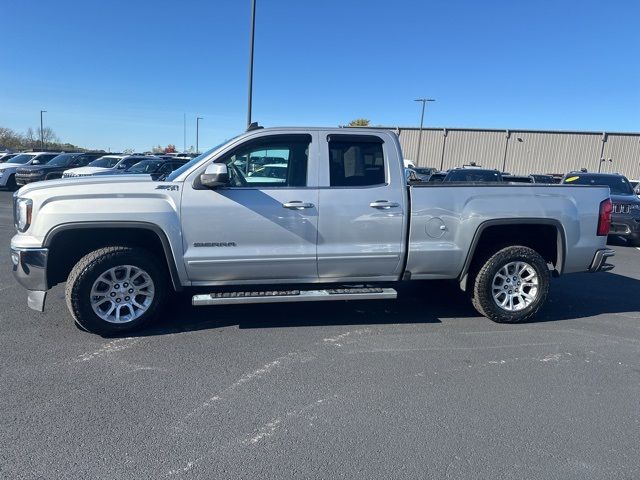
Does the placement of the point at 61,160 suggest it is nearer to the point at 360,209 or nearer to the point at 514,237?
the point at 360,209

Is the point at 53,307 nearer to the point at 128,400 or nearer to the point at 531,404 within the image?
the point at 128,400

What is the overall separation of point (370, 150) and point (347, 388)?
8.42 ft

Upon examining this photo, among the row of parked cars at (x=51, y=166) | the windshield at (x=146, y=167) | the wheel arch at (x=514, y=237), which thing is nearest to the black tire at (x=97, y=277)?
the wheel arch at (x=514, y=237)

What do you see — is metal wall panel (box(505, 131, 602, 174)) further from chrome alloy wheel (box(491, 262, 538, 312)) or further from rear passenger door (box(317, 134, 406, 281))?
rear passenger door (box(317, 134, 406, 281))

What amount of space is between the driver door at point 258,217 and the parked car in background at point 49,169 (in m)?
18.8

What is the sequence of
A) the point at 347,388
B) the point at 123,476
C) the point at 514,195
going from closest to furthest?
the point at 123,476 → the point at 347,388 → the point at 514,195

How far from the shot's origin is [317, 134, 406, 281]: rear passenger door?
5.02 metres

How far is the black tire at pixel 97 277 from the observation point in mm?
4641

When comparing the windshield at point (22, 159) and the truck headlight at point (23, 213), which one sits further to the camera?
the windshield at point (22, 159)

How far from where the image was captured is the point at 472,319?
5668 mm

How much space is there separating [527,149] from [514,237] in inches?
1901

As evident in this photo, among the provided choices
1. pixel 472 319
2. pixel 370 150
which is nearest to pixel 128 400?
pixel 370 150

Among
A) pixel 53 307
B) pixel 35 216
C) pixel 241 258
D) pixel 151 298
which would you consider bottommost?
pixel 53 307

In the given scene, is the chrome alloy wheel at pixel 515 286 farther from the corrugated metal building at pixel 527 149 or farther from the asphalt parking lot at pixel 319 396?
the corrugated metal building at pixel 527 149
